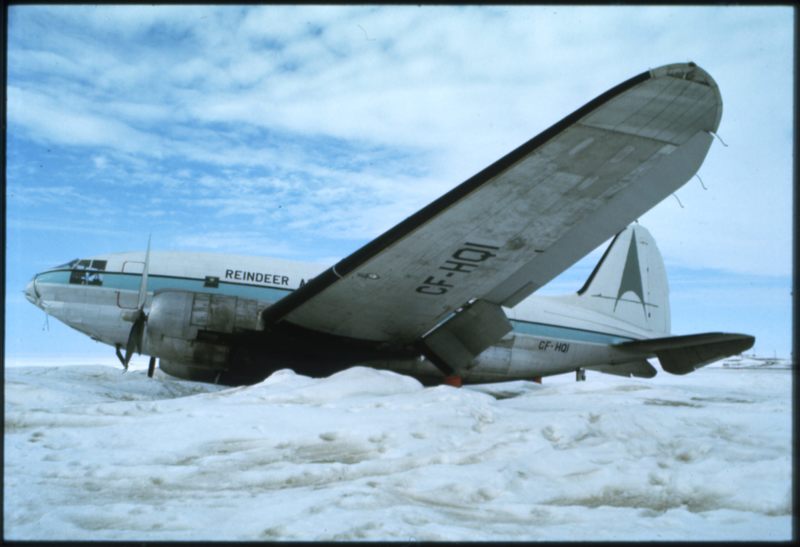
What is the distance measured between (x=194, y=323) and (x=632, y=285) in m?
12.2

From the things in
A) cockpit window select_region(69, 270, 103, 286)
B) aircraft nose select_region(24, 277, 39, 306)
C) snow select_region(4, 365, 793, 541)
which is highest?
cockpit window select_region(69, 270, 103, 286)

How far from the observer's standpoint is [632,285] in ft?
51.3

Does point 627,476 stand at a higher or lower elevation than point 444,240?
lower

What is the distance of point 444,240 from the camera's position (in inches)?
276

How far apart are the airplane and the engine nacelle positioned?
0.9 inches

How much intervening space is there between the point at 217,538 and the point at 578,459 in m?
2.54

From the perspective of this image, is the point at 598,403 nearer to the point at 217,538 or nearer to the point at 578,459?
the point at 578,459

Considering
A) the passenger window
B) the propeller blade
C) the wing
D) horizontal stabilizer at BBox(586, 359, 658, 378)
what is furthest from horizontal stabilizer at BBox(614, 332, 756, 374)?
the passenger window

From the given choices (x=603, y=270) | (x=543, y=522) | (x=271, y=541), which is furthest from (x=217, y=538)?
(x=603, y=270)

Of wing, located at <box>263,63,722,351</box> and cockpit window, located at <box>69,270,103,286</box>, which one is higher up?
wing, located at <box>263,63,722,351</box>

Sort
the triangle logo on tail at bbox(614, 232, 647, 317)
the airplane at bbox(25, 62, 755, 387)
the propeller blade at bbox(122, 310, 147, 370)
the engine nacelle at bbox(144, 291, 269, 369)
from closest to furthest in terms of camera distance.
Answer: the airplane at bbox(25, 62, 755, 387)
the engine nacelle at bbox(144, 291, 269, 369)
the propeller blade at bbox(122, 310, 147, 370)
the triangle logo on tail at bbox(614, 232, 647, 317)

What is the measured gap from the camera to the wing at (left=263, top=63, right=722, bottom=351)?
18.2 ft

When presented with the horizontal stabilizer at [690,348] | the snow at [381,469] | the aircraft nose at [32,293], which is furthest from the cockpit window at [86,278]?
the horizontal stabilizer at [690,348]

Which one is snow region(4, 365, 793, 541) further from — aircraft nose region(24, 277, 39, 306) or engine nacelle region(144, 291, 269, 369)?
aircraft nose region(24, 277, 39, 306)
